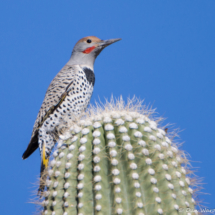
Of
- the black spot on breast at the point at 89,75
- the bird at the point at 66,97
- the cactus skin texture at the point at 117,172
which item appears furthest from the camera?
the black spot on breast at the point at 89,75

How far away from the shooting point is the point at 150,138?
0.91m

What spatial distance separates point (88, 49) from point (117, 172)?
127cm

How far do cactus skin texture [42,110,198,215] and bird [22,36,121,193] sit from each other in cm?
79

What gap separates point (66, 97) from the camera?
1.84m

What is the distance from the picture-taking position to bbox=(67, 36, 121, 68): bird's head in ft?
6.45

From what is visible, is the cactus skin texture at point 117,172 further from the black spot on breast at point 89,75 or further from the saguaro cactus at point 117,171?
the black spot on breast at point 89,75

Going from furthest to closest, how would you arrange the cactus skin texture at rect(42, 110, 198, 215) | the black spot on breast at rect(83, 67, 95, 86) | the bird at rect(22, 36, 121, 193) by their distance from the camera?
1. the black spot on breast at rect(83, 67, 95, 86)
2. the bird at rect(22, 36, 121, 193)
3. the cactus skin texture at rect(42, 110, 198, 215)

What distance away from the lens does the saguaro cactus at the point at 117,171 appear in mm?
817

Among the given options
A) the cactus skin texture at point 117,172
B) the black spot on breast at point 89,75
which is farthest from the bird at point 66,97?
the cactus skin texture at point 117,172

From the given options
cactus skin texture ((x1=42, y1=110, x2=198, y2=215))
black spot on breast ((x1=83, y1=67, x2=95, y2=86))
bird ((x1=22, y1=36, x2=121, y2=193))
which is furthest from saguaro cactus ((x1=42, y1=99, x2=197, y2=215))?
black spot on breast ((x1=83, y1=67, x2=95, y2=86))

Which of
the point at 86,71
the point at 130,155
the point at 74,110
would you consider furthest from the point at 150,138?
the point at 86,71

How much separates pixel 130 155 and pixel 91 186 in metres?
0.14

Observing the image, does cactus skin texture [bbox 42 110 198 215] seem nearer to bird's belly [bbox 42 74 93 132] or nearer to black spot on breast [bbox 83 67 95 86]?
bird's belly [bbox 42 74 93 132]

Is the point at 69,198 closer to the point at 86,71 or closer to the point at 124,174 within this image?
the point at 124,174
